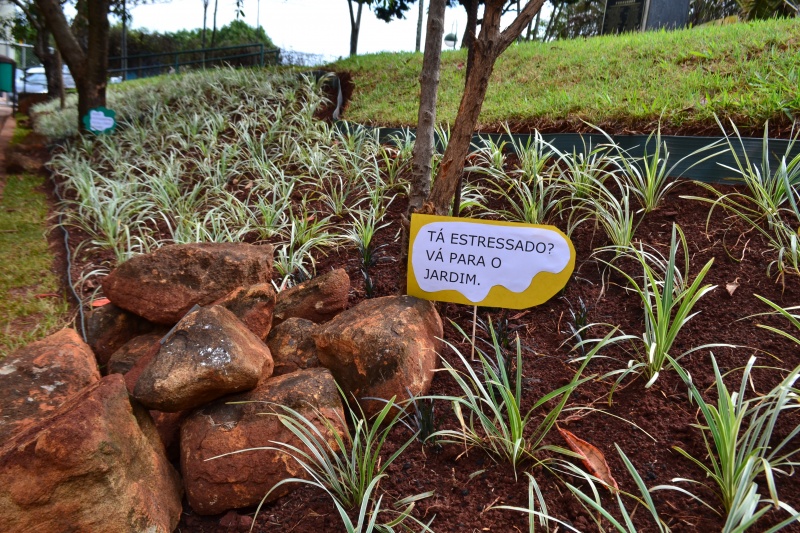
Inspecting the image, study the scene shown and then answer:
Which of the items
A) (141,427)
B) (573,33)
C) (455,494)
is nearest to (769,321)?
(455,494)

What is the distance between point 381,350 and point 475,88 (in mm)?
968

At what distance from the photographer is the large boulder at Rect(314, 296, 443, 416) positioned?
6.12ft

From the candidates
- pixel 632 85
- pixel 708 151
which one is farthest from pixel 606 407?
pixel 632 85

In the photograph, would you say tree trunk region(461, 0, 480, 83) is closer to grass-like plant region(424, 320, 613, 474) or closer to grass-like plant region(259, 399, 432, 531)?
grass-like plant region(424, 320, 613, 474)

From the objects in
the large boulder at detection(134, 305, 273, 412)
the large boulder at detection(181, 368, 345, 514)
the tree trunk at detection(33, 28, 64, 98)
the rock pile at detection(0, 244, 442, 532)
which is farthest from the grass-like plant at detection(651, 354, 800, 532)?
the tree trunk at detection(33, 28, 64, 98)

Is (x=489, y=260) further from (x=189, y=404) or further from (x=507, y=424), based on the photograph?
(x=189, y=404)

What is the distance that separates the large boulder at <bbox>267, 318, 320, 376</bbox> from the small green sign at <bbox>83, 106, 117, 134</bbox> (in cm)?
526

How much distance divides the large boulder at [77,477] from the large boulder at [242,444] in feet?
0.52

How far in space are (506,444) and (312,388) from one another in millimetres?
628

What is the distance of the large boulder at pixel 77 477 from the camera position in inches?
56.1

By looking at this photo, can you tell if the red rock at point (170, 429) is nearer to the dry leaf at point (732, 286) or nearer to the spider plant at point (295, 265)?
the spider plant at point (295, 265)

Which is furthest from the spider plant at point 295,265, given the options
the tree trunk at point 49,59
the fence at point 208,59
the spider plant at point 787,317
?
the tree trunk at point 49,59

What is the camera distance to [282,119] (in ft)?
19.1

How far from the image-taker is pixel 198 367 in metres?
1.70
